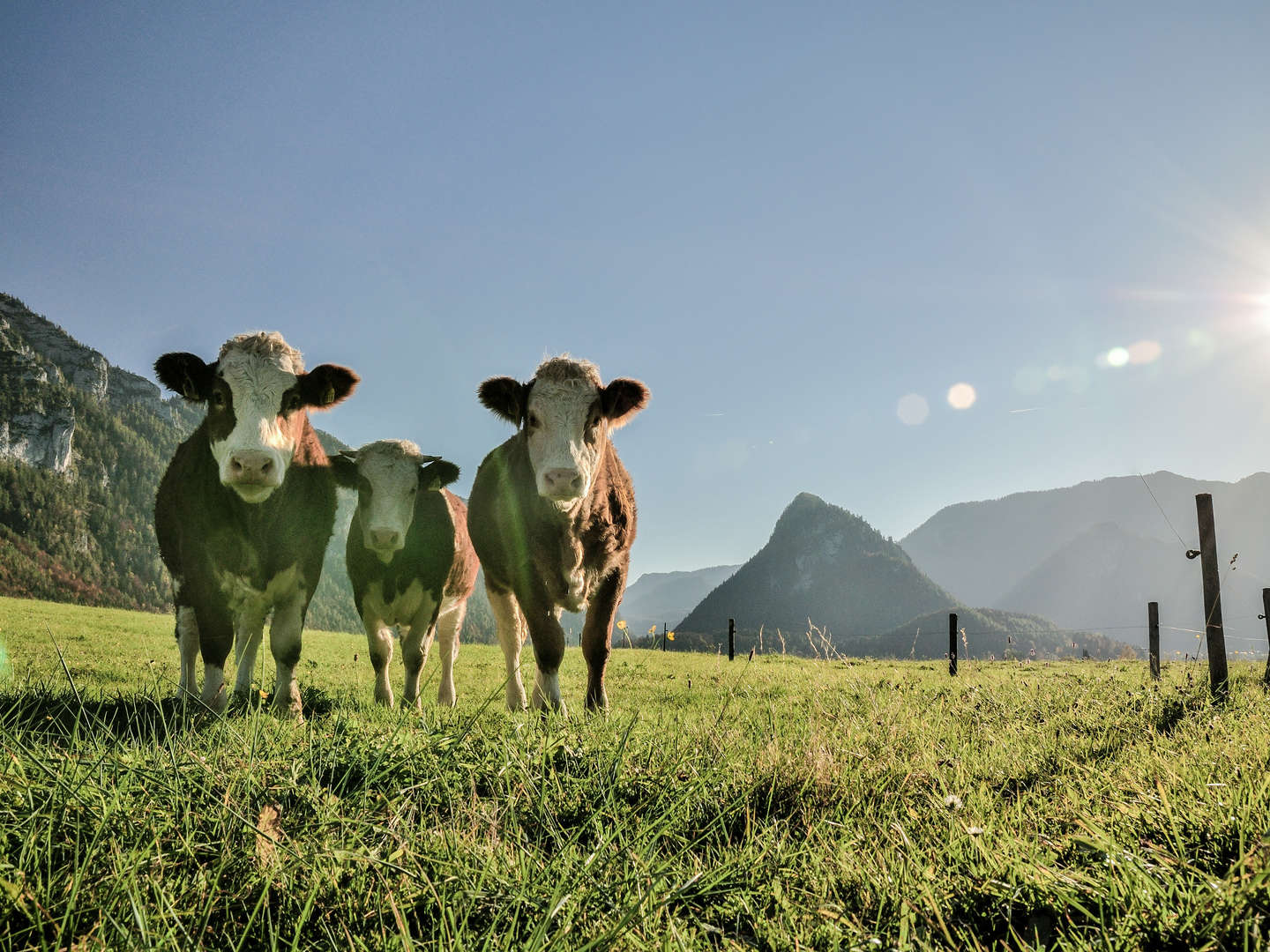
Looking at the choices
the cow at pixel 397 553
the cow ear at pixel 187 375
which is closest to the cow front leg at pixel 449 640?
the cow at pixel 397 553

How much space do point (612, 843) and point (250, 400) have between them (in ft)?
16.4

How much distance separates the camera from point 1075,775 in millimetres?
3529

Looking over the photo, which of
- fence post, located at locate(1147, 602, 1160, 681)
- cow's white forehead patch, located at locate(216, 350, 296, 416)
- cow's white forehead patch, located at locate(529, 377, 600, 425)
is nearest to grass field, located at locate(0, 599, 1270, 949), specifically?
cow's white forehead patch, located at locate(216, 350, 296, 416)

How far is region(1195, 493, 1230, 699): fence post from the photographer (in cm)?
773

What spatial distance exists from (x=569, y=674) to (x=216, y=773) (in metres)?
11.7

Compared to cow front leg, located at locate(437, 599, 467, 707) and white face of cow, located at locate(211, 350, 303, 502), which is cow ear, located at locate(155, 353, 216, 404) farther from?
cow front leg, located at locate(437, 599, 467, 707)

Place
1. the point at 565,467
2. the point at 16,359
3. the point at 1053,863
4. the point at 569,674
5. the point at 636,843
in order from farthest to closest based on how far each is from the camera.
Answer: the point at 16,359
the point at 569,674
the point at 565,467
the point at 636,843
the point at 1053,863

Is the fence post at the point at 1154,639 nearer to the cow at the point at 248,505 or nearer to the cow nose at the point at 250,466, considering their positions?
the cow at the point at 248,505

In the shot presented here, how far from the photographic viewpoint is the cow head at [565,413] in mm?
5543

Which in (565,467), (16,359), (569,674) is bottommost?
(569,674)

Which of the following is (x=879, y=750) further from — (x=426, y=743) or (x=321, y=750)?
(x=321, y=750)

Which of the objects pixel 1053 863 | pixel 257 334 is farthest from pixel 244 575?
pixel 1053 863

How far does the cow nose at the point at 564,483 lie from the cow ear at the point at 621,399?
1.13m

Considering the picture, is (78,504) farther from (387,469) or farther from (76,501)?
(387,469)
